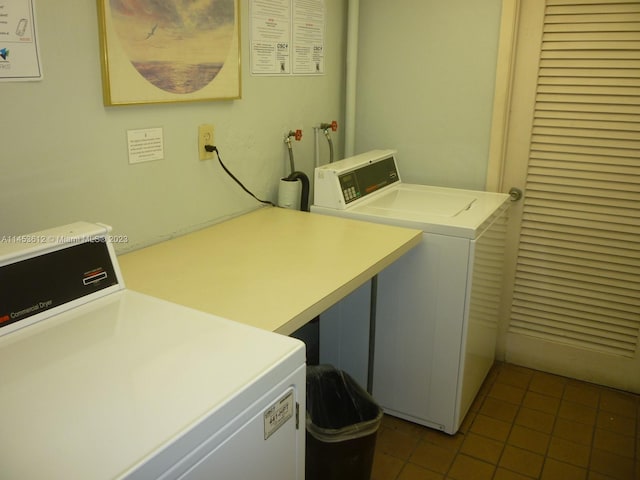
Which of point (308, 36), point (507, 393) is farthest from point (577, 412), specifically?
point (308, 36)

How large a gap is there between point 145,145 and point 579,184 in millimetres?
1820

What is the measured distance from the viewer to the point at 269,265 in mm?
1684

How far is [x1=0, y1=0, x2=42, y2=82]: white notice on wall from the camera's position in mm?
1376

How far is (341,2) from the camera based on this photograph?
2.74 meters

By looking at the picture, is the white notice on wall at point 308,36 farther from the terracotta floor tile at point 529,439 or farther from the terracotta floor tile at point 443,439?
the terracotta floor tile at point 529,439

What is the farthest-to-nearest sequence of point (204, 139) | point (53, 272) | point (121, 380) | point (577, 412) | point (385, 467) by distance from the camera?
1. point (577, 412)
2. point (385, 467)
3. point (204, 139)
4. point (53, 272)
5. point (121, 380)

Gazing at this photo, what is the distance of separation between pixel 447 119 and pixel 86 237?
187 cm

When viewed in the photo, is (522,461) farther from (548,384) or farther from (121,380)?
(121,380)

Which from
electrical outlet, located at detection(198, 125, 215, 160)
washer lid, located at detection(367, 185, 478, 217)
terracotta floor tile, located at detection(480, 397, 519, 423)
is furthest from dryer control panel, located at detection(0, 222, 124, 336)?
terracotta floor tile, located at detection(480, 397, 519, 423)

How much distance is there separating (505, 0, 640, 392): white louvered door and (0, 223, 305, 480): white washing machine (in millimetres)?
1834

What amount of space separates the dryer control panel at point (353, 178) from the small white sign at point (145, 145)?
0.67 metres

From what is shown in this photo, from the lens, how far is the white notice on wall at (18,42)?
54.2 inches

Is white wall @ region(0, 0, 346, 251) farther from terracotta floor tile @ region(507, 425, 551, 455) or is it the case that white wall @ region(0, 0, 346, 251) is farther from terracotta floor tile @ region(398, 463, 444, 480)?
terracotta floor tile @ region(507, 425, 551, 455)

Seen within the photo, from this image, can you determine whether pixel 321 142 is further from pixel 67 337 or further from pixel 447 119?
pixel 67 337
